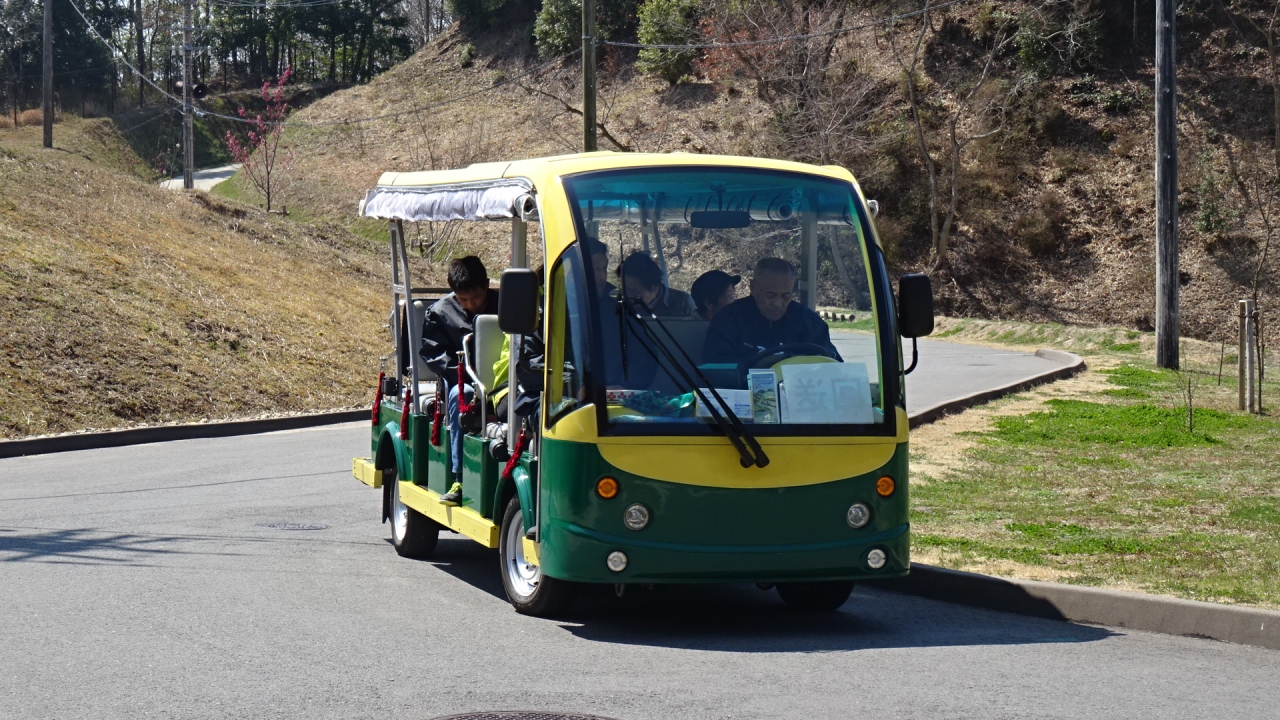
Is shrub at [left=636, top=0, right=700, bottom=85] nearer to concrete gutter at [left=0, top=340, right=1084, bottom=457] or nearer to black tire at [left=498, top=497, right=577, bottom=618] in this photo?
concrete gutter at [left=0, top=340, right=1084, bottom=457]

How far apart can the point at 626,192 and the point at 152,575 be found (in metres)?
3.90

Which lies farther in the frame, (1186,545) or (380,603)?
(1186,545)

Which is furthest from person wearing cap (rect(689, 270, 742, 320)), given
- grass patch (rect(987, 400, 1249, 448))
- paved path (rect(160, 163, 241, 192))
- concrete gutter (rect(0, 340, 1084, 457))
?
paved path (rect(160, 163, 241, 192))

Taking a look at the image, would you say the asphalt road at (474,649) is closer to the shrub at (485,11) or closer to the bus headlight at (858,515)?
the bus headlight at (858,515)

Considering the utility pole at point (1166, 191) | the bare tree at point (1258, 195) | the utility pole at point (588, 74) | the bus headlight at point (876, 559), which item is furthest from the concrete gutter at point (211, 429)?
the bare tree at point (1258, 195)

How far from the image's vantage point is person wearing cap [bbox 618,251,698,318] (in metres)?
7.50

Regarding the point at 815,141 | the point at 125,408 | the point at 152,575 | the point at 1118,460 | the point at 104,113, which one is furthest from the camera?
the point at 104,113

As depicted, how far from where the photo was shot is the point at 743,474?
7.17 m

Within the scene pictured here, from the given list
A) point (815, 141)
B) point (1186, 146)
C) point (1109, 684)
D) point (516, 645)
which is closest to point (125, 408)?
point (516, 645)

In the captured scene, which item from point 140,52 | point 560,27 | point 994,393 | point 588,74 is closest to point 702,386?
point 994,393

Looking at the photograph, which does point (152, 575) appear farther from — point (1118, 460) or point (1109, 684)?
point (1118, 460)

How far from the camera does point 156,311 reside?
75.9ft

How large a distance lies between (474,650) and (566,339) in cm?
165

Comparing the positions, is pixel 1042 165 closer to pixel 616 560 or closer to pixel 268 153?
pixel 268 153
